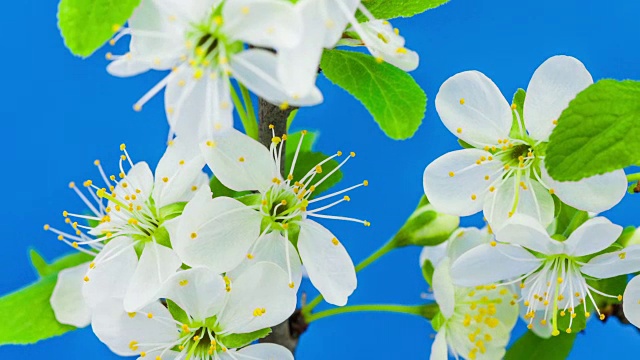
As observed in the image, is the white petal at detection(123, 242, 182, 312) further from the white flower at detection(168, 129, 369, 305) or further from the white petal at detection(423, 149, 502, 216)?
the white petal at detection(423, 149, 502, 216)

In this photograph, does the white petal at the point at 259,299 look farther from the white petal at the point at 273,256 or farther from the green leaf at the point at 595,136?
the green leaf at the point at 595,136

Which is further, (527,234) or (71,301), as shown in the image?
(71,301)

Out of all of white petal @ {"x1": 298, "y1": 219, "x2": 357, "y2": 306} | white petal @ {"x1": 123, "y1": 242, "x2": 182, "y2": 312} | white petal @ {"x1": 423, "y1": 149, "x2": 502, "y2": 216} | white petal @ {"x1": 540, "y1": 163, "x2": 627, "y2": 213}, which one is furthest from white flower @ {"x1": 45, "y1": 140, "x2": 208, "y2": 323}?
white petal @ {"x1": 540, "y1": 163, "x2": 627, "y2": 213}

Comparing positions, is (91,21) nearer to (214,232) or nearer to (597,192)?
(214,232)

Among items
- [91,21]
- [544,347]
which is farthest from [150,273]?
[544,347]

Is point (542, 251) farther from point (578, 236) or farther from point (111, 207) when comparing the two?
point (111, 207)
